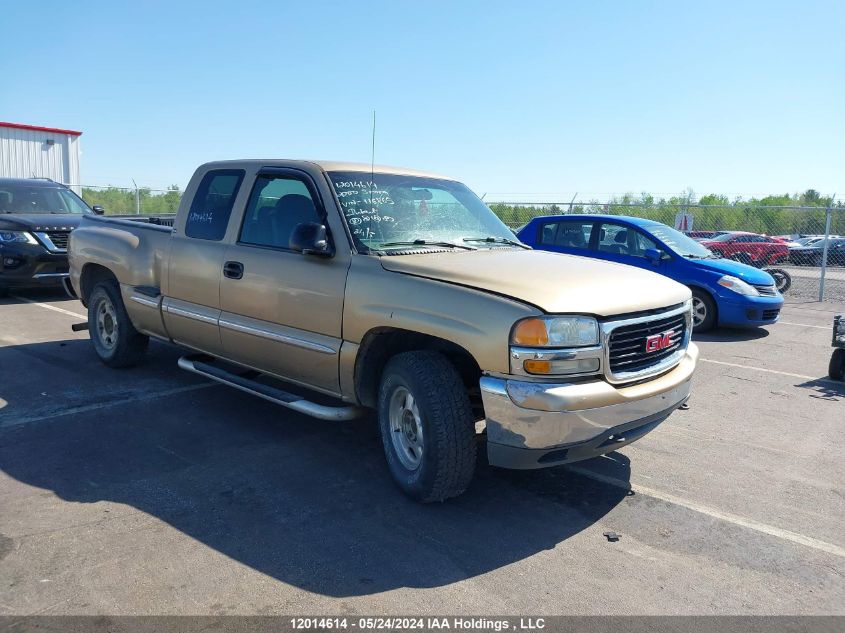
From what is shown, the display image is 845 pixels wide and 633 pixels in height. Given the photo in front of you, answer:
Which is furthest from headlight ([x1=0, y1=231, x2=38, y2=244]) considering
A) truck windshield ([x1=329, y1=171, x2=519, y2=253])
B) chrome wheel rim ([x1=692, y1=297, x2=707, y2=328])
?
chrome wheel rim ([x1=692, y1=297, x2=707, y2=328])

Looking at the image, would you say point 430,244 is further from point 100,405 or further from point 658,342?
point 100,405

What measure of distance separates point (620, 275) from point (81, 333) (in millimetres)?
6637

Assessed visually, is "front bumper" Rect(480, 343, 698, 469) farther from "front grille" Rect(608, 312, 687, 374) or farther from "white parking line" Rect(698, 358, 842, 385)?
"white parking line" Rect(698, 358, 842, 385)

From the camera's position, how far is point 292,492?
4074mm

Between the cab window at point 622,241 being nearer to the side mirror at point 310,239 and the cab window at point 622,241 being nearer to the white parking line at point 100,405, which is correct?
the white parking line at point 100,405

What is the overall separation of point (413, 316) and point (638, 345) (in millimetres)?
1253

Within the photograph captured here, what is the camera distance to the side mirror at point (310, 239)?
430 cm

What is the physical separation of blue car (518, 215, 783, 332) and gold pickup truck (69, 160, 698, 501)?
554 cm

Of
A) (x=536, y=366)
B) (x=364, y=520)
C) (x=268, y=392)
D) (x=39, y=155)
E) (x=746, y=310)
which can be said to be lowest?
(x=364, y=520)

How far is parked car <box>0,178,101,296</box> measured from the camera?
1017 centimetres

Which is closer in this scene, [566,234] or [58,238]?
[58,238]

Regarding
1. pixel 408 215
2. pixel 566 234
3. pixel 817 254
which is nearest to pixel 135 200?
pixel 566 234

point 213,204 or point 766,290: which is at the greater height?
point 213,204

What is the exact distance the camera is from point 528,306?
351 centimetres
